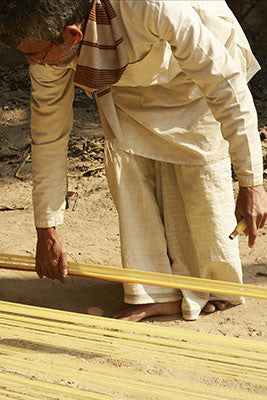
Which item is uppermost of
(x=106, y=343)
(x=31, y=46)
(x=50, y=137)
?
(x=31, y=46)

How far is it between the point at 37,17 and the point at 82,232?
5.28ft

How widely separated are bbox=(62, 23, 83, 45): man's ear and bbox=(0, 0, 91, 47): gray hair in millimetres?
19

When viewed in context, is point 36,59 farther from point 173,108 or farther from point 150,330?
point 150,330

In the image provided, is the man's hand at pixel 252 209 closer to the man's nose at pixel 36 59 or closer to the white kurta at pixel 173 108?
the white kurta at pixel 173 108

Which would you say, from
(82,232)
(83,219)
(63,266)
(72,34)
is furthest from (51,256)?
(83,219)

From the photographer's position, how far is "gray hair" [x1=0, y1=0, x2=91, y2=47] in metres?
1.79

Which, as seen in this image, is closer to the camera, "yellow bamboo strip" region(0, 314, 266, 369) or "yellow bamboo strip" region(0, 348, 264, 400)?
"yellow bamboo strip" region(0, 348, 264, 400)

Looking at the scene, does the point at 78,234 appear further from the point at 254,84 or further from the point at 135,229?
the point at 254,84

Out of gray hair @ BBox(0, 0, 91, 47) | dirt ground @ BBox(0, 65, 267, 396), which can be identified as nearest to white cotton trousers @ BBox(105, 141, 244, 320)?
dirt ground @ BBox(0, 65, 267, 396)

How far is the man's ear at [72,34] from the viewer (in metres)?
1.87

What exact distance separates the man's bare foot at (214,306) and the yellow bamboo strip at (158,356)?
2.58 ft

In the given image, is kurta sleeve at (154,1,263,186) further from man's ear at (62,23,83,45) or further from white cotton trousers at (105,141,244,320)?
white cotton trousers at (105,141,244,320)

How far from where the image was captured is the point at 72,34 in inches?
74.4

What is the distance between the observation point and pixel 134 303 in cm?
239
